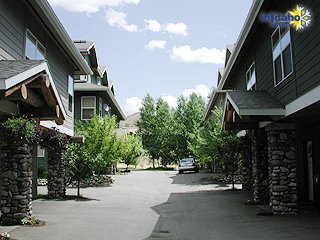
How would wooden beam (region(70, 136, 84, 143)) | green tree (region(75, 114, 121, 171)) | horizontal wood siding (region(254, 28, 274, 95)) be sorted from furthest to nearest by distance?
green tree (region(75, 114, 121, 171)) < wooden beam (region(70, 136, 84, 143)) < horizontal wood siding (region(254, 28, 274, 95))

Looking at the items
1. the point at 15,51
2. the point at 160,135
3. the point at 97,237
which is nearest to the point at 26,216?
the point at 97,237

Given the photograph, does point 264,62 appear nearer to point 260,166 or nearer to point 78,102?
point 260,166

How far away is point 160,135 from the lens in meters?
49.3

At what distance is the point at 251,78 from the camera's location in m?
13.0

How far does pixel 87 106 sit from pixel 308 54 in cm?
1755

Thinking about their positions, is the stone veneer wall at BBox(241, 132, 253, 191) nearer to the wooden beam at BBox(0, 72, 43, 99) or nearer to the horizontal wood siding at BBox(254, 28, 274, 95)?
the horizontal wood siding at BBox(254, 28, 274, 95)

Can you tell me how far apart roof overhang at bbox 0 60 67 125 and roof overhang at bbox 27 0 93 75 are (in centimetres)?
293

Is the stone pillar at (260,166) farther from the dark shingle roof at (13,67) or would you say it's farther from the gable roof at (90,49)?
the gable roof at (90,49)

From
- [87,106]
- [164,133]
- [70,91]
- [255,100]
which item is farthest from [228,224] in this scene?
[164,133]

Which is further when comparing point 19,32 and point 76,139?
point 76,139

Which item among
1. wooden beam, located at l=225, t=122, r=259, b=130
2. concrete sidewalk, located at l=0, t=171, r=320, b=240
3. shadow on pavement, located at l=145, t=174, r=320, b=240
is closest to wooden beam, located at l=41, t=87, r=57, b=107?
concrete sidewalk, located at l=0, t=171, r=320, b=240

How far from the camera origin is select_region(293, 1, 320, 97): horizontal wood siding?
269 inches

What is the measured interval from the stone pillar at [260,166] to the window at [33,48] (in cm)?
885

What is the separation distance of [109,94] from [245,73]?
40.7 feet
